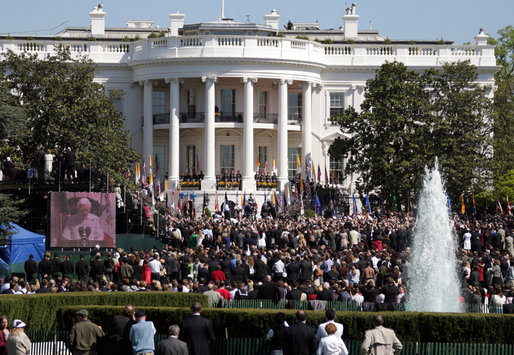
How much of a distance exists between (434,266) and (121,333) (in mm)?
12013

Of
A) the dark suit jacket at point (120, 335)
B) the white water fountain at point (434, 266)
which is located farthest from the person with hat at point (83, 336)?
the white water fountain at point (434, 266)

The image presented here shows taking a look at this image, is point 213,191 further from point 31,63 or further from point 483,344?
point 483,344

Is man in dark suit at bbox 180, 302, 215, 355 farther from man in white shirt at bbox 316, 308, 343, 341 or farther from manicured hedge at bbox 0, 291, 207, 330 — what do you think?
manicured hedge at bbox 0, 291, 207, 330

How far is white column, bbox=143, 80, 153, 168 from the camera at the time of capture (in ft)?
216

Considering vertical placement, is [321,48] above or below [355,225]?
above

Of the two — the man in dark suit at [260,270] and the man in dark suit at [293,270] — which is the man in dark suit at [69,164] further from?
the man in dark suit at [293,270]

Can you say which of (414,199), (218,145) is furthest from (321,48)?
(414,199)

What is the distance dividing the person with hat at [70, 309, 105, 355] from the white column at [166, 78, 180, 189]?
140 ft

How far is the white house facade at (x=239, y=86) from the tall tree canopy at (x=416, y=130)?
6.75 m

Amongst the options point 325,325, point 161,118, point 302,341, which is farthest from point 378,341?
Result: point 161,118

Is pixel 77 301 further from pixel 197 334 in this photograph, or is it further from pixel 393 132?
pixel 393 132

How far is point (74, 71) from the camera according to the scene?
2188 inches

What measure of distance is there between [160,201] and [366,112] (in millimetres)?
11503

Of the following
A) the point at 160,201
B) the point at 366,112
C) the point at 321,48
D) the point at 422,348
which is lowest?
the point at 422,348
